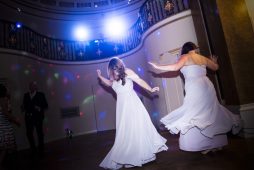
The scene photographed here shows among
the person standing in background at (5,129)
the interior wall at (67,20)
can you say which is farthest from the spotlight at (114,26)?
the person standing in background at (5,129)

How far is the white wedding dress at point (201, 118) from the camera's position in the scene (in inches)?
120

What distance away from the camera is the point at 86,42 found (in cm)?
1145

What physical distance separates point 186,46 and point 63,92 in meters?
7.63

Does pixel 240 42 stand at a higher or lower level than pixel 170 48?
lower

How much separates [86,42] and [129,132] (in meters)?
9.18

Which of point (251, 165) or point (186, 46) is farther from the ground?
point (186, 46)

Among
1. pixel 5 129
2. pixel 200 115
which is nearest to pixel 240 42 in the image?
pixel 200 115

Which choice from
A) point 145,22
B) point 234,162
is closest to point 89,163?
point 234,162

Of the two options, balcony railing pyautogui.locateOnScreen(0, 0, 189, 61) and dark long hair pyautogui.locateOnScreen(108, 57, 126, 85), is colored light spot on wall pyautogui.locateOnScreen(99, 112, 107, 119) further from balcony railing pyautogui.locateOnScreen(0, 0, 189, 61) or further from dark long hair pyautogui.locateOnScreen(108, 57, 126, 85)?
dark long hair pyautogui.locateOnScreen(108, 57, 126, 85)

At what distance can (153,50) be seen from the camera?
6828mm

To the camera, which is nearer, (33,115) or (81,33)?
(33,115)

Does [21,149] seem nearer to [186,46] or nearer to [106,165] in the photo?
[106,165]

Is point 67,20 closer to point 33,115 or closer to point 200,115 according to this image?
point 33,115

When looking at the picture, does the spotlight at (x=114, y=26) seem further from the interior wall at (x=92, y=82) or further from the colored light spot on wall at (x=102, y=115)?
the colored light spot on wall at (x=102, y=115)
